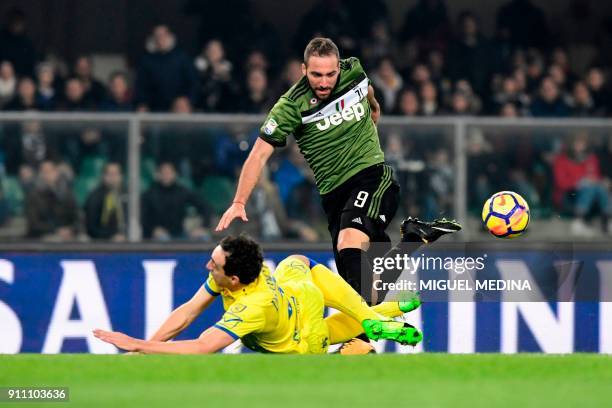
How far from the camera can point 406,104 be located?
15.0 m

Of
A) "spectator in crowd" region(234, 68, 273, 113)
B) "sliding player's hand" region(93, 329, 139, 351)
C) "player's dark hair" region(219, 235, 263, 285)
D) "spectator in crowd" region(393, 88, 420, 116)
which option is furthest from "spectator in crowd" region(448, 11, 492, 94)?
"sliding player's hand" region(93, 329, 139, 351)

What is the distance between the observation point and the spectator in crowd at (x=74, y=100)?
14.8 metres

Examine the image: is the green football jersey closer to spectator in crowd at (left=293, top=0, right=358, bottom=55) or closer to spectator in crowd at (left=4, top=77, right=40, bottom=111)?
spectator in crowd at (left=4, top=77, right=40, bottom=111)

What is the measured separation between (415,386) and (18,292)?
21.1 ft

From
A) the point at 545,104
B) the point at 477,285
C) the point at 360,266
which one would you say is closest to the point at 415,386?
the point at 360,266

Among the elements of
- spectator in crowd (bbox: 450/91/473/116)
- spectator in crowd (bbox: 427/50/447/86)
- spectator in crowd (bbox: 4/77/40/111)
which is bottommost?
spectator in crowd (bbox: 4/77/40/111)

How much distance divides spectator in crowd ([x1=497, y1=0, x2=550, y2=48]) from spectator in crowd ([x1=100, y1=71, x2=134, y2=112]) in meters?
4.92

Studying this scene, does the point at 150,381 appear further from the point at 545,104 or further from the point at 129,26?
the point at 129,26

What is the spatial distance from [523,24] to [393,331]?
9.35m

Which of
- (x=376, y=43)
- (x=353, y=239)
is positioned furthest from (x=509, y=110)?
(x=353, y=239)

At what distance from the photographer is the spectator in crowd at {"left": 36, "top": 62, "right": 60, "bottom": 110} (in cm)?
1474

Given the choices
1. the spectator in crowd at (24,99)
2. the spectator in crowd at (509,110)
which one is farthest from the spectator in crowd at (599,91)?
the spectator in crowd at (24,99)

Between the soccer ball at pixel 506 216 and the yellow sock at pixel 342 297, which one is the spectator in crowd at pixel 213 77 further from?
the yellow sock at pixel 342 297

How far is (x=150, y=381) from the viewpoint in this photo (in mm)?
7605
